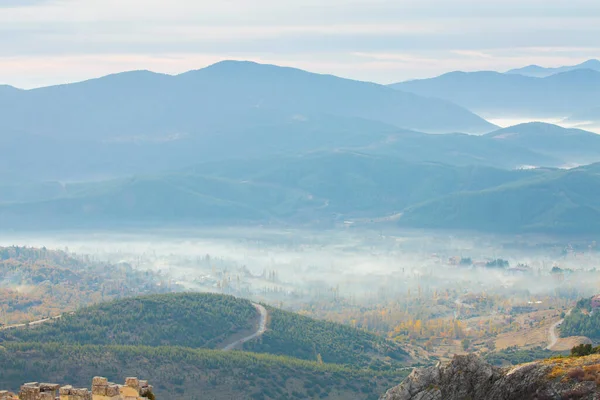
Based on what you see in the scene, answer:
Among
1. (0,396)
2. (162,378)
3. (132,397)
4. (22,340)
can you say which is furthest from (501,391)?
(22,340)

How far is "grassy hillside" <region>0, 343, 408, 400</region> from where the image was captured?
507ft

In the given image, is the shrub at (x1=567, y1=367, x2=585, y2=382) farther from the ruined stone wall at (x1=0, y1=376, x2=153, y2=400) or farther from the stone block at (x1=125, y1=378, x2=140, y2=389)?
the ruined stone wall at (x1=0, y1=376, x2=153, y2=400)

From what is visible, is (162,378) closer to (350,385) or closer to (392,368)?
(350,385)

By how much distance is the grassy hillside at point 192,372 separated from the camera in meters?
154

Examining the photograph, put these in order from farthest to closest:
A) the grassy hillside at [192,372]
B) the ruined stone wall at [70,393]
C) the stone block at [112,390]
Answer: the grassy hillside at [192,372] → the stone block at [112,390] → the ruined stone wall at [70,393]

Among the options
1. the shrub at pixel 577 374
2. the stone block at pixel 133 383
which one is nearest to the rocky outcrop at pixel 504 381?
the shrub at pixel 577 374

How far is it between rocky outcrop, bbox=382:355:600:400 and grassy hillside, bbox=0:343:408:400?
95.9 metres

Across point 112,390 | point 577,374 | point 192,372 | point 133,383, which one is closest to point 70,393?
point 112,390

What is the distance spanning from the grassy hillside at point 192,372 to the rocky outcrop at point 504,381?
95934 mm

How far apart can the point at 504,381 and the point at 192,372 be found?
111 m

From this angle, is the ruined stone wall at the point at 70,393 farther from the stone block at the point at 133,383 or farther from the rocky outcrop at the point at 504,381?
the rocky outcrop at the point at 504,381

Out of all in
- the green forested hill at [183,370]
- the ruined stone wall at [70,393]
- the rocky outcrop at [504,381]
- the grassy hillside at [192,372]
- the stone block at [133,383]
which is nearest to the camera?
the ruined stone wall at [70,393]

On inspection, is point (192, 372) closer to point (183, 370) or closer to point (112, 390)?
point (183, 370)

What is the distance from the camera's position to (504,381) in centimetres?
5228
